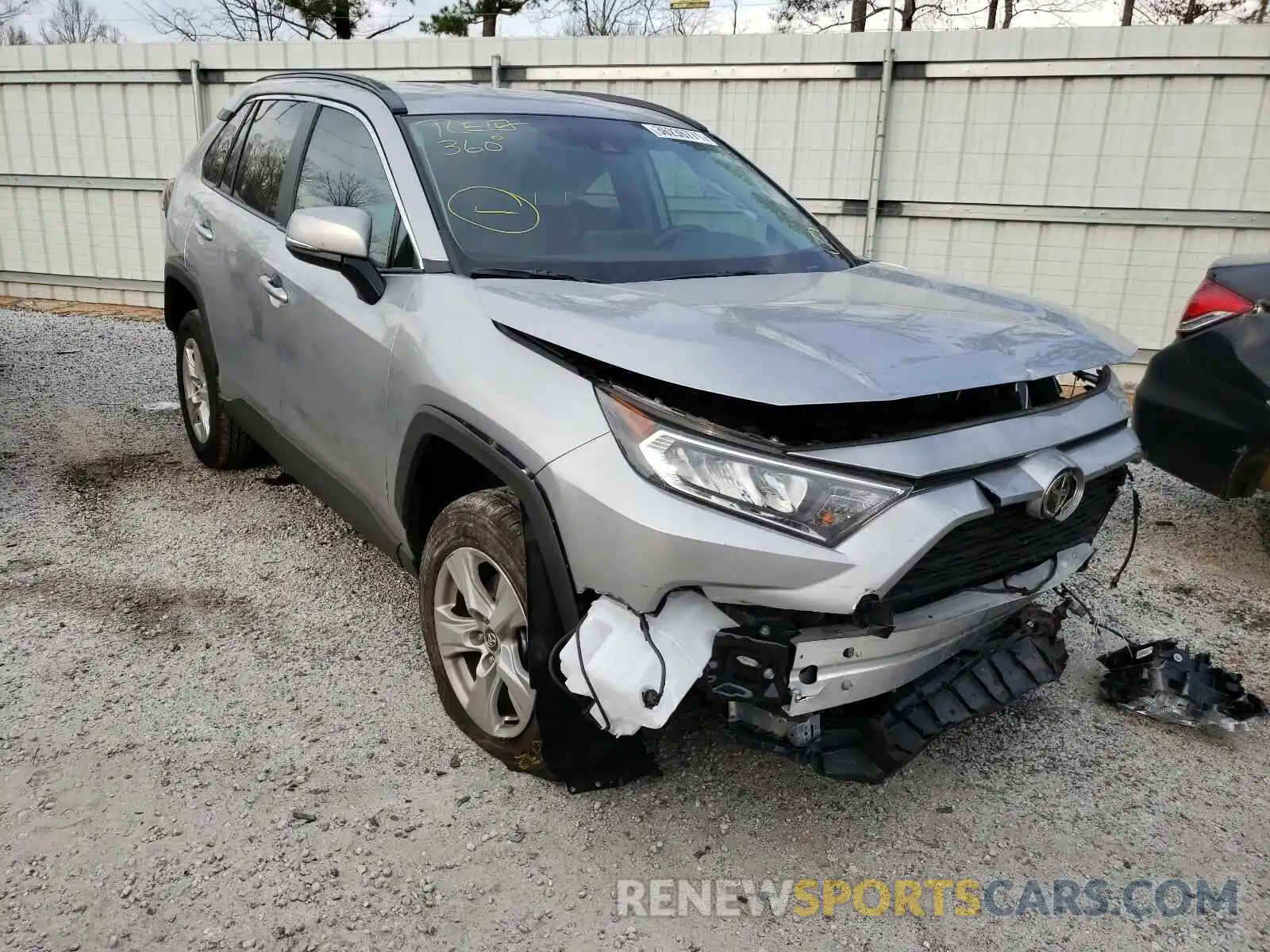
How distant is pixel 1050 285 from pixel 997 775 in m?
6.40

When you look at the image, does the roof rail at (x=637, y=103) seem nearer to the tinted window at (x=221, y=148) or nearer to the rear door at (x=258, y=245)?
the rear door at (x=258, y=245)

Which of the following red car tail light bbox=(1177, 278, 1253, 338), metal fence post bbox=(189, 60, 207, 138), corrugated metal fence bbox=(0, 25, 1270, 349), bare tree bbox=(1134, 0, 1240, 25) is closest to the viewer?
red car tail light bbox=(1177, 278, 1253, 338)

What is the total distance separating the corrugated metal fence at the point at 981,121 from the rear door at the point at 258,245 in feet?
17.2

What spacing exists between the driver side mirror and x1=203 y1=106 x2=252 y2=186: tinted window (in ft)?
6.40

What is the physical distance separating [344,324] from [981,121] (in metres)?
6.70

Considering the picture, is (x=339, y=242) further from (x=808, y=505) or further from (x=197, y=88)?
(x=197, y=88)

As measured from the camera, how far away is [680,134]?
3781 millimetres

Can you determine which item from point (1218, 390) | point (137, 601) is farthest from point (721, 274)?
point (137, 601)

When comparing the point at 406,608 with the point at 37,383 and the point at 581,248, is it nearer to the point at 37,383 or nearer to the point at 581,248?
the point at 581,248

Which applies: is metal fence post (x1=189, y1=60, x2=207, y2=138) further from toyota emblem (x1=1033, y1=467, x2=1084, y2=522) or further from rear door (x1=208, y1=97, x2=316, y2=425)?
toyota emblem (x1=1033, y1=467, x2=1084, y2=522)

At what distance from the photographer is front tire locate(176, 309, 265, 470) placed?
4512mm

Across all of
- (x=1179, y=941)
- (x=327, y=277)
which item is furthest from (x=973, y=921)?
(x=327, y=277)

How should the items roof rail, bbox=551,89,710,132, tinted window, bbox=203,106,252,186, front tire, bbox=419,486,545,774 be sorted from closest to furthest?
front tire, bbox=419,486,545,774 → roof rail, bbox=551,89,710,132 → tinted window, bbox=203,106,252,186

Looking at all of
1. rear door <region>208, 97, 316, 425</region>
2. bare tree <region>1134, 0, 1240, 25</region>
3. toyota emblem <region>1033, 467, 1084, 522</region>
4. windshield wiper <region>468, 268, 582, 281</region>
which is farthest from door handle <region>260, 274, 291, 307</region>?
bare tree <region>1134, 0, 1240, 25</region>
